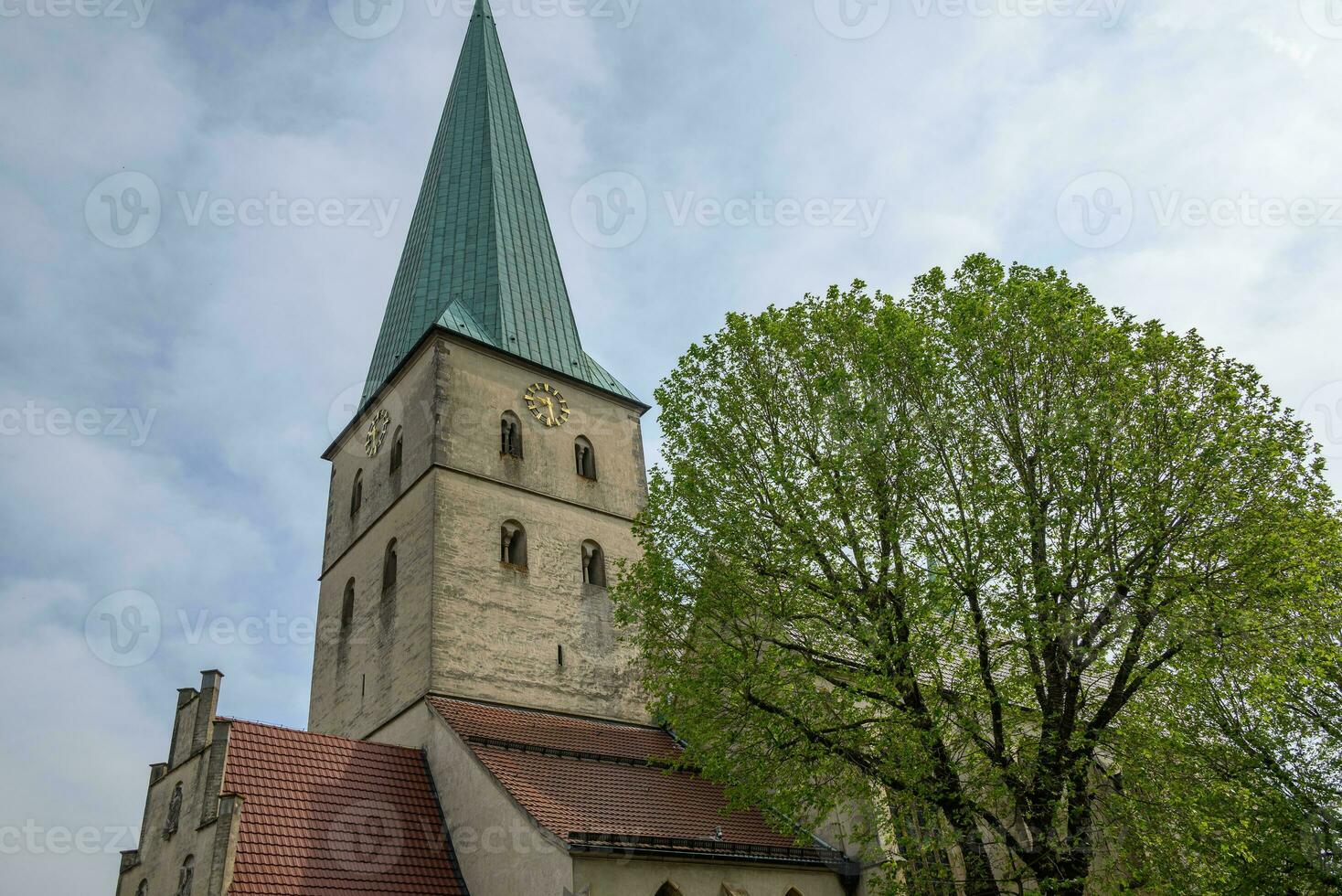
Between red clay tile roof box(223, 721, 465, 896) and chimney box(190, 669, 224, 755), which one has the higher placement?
chimney box(190, 669, 224, 755)

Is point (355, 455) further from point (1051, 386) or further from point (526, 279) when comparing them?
point (1051, 386)

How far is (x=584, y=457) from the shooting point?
25141mm

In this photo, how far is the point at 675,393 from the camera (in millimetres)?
15086

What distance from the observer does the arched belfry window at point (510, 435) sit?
77.2ft

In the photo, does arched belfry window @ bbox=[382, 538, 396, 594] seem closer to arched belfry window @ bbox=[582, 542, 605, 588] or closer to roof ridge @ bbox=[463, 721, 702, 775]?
arched belfry window @ bbox=[582, 542, 605, 588]

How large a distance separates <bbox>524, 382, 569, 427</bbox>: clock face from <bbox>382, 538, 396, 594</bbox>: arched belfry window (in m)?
4.82

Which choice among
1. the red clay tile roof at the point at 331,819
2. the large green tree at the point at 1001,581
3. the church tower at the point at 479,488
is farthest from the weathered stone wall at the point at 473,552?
the large green tree at the point at 1001,581

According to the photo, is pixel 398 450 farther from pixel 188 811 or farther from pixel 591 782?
pixel 188 811

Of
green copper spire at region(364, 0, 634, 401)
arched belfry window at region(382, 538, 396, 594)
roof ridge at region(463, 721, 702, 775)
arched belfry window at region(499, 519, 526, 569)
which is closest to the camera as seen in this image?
roof ridge at region(463, 721, 702, 775)

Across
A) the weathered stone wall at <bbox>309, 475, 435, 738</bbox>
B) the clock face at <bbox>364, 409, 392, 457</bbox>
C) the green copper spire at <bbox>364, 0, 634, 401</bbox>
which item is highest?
the green copper spire at <bbox>364, 0, 634, 401</bbox>

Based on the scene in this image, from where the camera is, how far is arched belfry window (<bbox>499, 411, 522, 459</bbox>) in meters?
23.5

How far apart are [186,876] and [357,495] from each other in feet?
40.6

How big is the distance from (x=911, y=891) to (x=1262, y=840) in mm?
6963

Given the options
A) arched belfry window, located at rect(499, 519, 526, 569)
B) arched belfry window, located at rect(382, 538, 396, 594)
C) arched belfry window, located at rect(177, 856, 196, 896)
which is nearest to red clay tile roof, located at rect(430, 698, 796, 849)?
arched belfry window, located at rect(499, 519, 526, 569)
